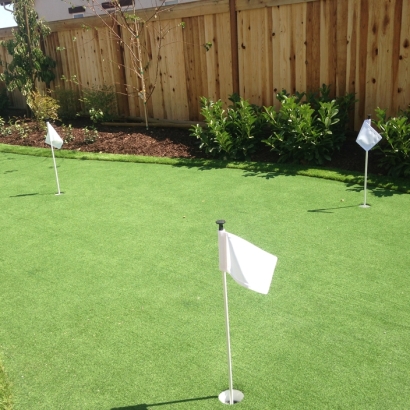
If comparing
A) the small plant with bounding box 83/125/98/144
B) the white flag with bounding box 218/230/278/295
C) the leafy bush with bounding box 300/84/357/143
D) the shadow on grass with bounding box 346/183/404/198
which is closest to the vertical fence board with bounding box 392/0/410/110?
the leafy bush with bounding box 300/84/357/143

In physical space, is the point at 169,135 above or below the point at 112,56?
below

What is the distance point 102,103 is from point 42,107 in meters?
1.35

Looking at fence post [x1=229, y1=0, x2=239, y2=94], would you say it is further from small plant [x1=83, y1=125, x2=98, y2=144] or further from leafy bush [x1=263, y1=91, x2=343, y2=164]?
small plant [x1=83, y1=125, x2=98, y2=144]

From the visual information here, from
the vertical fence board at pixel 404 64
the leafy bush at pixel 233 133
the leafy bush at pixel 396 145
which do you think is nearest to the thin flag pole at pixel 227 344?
the leafy bush at pixel 396 145

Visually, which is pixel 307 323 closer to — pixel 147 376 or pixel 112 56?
pixel 147 376

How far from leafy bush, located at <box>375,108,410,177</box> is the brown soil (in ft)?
1.17

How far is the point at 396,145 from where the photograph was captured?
7094 mm

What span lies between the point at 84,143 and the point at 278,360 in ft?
26.0

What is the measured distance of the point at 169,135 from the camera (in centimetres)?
1025

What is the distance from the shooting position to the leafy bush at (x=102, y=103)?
1146cm

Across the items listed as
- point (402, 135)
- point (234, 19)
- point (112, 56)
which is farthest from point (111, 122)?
point (402, 135)

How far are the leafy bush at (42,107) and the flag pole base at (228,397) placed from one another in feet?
31.7

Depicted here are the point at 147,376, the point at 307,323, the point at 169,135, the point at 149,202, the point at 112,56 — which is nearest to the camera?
the point at 147,376

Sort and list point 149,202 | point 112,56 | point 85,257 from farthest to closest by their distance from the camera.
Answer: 1. point 112,56
2. point 149,202
3. point 85,257
